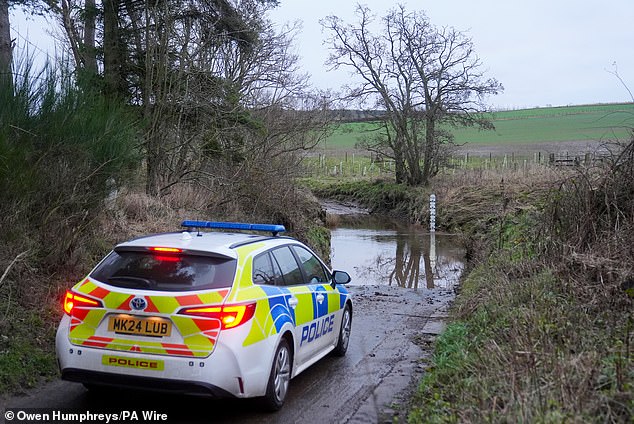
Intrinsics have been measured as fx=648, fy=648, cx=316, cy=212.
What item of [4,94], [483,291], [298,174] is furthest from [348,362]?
[298,174]

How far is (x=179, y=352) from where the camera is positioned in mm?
5246

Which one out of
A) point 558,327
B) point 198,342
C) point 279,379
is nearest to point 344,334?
point 279,379

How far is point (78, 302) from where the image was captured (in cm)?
563

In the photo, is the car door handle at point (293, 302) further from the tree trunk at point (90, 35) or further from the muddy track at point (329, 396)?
the tree trunk at point (90, 35)

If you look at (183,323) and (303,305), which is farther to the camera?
(303,305)

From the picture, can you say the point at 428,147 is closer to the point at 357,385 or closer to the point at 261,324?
the point at 357,385

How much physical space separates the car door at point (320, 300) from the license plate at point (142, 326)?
1.99 m

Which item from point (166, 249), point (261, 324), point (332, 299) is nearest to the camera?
point (261, 324)

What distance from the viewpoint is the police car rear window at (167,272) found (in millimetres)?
5559

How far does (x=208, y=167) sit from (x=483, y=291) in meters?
9.90

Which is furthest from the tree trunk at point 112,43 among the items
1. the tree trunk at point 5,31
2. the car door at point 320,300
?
the car door at point 320,300

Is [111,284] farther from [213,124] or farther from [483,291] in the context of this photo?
[213,124]

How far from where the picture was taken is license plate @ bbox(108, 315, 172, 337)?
17.5ft

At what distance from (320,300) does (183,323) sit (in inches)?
93.2
